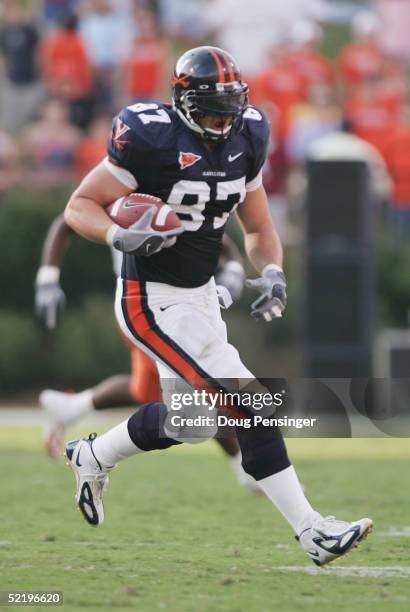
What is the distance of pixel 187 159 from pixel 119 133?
0.23 meters

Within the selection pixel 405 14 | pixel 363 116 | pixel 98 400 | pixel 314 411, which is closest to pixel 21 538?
pixel 314 411

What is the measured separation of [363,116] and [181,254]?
6993 mm

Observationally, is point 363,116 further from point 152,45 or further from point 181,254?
point 181,254

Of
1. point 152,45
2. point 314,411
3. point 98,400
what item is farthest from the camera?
point 152,45

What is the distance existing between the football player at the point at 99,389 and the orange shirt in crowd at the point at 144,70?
579cm

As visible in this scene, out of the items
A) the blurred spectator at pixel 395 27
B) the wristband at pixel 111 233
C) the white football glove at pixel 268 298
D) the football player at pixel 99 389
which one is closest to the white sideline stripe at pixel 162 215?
the wristband at pixel 111 233

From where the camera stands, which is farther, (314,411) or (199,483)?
(199,483)

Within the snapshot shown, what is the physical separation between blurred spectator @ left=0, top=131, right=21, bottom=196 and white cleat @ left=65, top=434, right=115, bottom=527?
659 cm

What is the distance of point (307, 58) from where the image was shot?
481 inches

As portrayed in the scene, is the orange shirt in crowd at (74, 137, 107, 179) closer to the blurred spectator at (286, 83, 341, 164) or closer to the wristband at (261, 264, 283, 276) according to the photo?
the blurred spectator at (286, 83, 341, 164)

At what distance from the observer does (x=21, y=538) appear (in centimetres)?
504

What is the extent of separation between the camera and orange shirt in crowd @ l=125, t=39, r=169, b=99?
Answer: 12.4 meters

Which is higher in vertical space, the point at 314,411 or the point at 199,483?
the point at 314,411

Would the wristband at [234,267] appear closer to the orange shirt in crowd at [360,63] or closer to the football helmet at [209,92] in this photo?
the football helmet at [209,92]
